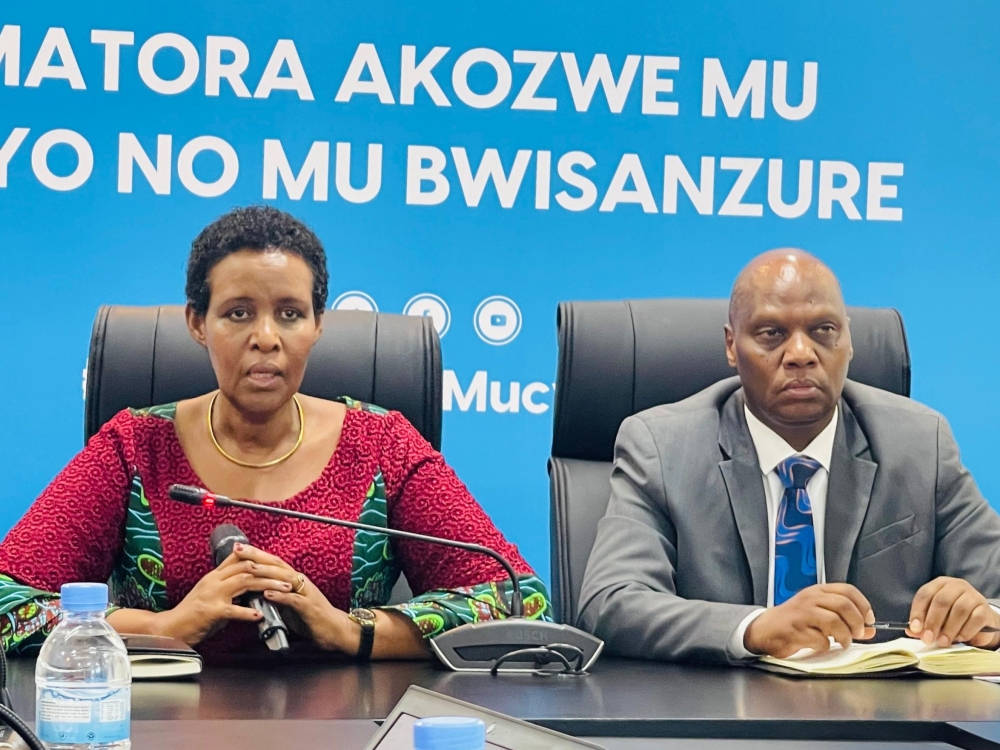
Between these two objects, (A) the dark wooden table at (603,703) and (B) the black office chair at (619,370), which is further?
(B) the black office chair at (619,370)

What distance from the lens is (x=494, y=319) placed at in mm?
3193

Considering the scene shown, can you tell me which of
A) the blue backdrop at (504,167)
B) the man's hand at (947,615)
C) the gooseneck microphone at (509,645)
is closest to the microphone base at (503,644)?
the gooseneck microphone at (509,645)

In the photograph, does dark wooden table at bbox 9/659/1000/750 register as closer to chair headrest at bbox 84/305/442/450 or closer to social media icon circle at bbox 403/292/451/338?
chair headrest at bbox 84/305/442/450

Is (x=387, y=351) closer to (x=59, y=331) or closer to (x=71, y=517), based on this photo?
(x=71, y=517)

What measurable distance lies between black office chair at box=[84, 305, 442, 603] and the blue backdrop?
0.78 meters

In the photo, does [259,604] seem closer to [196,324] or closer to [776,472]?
[196,324]

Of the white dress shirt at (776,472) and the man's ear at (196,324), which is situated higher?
the man's ear at (196,324)

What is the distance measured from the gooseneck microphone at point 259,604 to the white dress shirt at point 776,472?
777mm

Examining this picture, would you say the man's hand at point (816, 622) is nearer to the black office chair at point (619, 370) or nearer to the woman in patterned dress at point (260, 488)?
the woman in patterned dress at point (260, 488)

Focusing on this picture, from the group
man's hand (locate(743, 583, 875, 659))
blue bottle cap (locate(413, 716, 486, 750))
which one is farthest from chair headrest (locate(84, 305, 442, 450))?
blue bottle cap (locate(413, 716, 486, 750))

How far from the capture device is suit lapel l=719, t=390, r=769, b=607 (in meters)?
2.16

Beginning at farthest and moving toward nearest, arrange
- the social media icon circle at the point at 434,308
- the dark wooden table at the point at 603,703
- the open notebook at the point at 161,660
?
1. the social media icon circle at the point at 434,308
2. the open notebook at the point at 161,660
3. the dark wooden table at the point at 603,703

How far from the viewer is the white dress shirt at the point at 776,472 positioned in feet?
7.18

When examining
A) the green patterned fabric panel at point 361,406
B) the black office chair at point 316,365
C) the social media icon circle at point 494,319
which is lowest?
the green patterned fabric panel at point 361,406
